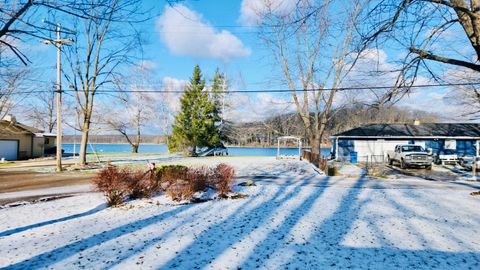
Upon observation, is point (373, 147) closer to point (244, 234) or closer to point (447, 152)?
point (447, 152)

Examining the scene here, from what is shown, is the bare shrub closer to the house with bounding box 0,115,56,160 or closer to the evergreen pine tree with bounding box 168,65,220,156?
the house with bounding box 0,115,56,160

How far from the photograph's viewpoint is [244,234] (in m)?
6.22

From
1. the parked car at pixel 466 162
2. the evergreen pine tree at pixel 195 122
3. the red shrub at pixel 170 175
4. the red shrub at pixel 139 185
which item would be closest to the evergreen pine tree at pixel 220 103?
the evergreen pine tree at pixel 195 122

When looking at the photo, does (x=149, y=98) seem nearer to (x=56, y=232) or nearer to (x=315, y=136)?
(x=315, y=136)

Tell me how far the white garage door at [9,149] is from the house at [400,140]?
3232 centimetres

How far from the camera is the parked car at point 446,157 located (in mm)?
25075

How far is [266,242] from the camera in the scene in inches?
227

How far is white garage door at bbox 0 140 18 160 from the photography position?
29719 mm

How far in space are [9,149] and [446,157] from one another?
40670mm

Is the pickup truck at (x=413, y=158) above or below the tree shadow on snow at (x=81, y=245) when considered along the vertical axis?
above

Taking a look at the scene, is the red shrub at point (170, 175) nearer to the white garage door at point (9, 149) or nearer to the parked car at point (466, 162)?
the parked car at point (466, 162)

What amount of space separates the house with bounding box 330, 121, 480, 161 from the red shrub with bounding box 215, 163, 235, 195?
20.5 m

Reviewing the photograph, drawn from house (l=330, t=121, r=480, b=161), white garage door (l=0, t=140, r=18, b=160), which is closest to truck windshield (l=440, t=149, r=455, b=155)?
house (l=330, t=121, r=480, b=161)

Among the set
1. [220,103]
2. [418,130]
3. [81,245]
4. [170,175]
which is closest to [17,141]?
[220,103]
